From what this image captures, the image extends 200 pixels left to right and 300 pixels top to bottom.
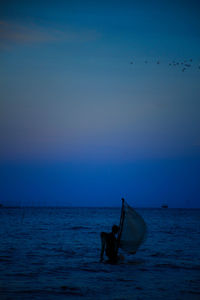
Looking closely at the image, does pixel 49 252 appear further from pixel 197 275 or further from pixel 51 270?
pixel 197 275

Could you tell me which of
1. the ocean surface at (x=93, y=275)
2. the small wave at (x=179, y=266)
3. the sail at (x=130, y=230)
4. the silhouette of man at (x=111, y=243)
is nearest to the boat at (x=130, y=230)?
the sail at (x=130, y=230)

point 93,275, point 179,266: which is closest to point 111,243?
point 93,275

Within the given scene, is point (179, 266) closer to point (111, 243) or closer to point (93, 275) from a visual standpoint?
point (111, 243)

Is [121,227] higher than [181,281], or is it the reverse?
[121,227]

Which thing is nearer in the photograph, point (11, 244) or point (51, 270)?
point (51, 270)

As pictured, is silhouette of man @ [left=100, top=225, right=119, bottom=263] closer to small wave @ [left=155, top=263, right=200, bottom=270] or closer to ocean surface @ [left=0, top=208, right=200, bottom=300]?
ocean surface @ [left=0, top=208, right=200, bottom=300]

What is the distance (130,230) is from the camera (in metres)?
17.8

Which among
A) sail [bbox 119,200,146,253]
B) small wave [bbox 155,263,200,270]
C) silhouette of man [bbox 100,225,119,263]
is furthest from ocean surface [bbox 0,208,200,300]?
sail [bbox 119,200,146,253]

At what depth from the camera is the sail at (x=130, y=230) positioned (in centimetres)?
Result: 1778

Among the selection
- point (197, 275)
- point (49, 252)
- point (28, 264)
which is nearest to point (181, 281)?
point (197, 275)

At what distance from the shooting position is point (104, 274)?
14.8m

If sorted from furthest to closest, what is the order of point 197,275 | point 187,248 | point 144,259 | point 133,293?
1. point 187,248
2. point 144,259
3. point 197,275
4. point 133,293

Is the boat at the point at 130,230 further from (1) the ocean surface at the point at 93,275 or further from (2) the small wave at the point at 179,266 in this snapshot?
(2) the small wave at the point at 179,266

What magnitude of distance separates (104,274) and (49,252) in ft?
22.9
